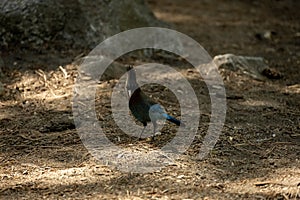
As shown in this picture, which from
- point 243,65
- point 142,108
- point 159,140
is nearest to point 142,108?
point 142,108

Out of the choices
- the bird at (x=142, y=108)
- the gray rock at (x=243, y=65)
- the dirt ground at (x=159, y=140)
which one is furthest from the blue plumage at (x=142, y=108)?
the gray rock at (x=243, y=65)

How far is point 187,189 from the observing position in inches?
144

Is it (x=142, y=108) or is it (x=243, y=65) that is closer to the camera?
(x=142, y=108)

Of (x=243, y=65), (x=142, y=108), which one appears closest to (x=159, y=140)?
(x=142, y=108)

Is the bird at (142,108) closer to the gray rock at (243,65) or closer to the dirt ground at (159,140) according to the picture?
the dirt ground at (159,140)

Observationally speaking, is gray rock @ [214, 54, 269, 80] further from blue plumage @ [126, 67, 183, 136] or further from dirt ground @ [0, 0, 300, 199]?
blue plumage @ [126, 67, 183, 136]

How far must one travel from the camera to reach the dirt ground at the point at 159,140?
3672mm

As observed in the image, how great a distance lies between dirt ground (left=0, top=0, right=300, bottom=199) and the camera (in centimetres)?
367

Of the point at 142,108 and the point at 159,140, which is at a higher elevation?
the point at 142,108

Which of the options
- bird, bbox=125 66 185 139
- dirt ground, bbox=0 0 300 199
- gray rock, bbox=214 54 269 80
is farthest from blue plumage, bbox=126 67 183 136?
gray rock, bbox=214 54 269 80

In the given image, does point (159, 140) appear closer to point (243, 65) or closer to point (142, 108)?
point (142, 108)

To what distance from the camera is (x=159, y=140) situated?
4.42m

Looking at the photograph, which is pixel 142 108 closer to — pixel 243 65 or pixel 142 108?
pixel 142 108

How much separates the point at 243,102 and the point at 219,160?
4.81 feet
